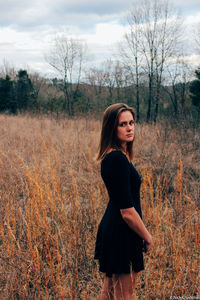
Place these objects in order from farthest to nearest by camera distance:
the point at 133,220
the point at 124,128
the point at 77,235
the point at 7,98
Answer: the point at 7,98, the point at 77,235, the point at 124,128, the point at 133,220

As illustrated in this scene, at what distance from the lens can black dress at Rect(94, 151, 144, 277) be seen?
1.07 meters

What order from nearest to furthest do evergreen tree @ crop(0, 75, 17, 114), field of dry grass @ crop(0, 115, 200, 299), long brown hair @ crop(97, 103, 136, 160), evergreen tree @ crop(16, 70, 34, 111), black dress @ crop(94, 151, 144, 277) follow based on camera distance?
1. black dress @ crop(94, 151, 144, 277)
2. long brown hair @ crop(97, 103, 136, 160)
3. field of dry grass @ crop(0, 115, 200, 299)
4. evergreen tree @ crop(0, 75, 17, 114)
5. evergreen tree @ crop(16, 70, 34, 111)

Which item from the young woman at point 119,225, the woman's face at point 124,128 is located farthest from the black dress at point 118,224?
the woman's face at point 124,128

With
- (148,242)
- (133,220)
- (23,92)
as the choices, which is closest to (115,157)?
(133,220)

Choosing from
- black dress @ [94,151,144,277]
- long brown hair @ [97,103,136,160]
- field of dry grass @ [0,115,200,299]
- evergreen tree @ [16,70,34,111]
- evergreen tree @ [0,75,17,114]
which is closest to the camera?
black dress @ [94,151,144,277]

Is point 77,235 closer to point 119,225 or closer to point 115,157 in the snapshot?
point 119,225

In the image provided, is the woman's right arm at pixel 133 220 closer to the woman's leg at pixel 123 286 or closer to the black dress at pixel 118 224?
the black dress at pixel 118 224

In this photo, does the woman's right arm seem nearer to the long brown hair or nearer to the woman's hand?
the woman's hand

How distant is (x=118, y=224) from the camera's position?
116 cm

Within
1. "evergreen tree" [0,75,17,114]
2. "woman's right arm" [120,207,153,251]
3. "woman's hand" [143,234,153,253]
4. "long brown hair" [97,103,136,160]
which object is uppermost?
"evergreen tree" [0,75,17,114]

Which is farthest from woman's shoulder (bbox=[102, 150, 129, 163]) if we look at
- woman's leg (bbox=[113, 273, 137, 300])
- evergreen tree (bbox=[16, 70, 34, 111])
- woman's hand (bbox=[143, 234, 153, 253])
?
evergreen tree (bbox=[16, 70, 34, 111])

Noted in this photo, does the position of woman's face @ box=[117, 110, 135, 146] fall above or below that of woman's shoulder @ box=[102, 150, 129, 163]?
above

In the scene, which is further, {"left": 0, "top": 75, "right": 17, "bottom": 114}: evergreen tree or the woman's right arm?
{"left": 0, "top": 75, "right": 17, "bottom": 114}: evergreen tree

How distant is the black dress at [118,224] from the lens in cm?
107
